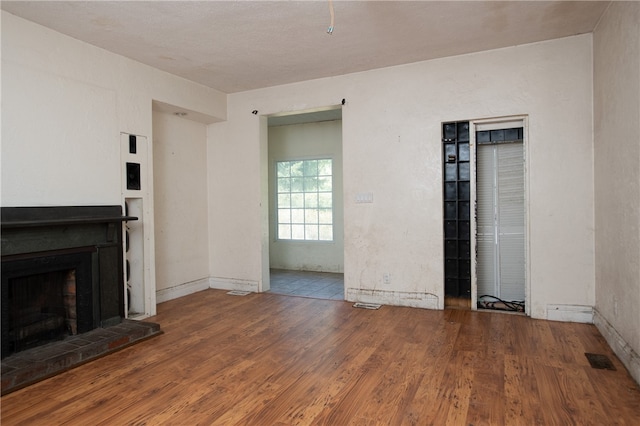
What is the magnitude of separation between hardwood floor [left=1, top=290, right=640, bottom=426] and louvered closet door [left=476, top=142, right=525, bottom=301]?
52 centimetres

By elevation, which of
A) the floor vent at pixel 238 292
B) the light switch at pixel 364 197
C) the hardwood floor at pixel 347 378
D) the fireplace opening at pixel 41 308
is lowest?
the hardwood floor at pixel 347 378

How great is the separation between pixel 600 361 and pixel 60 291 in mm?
4684

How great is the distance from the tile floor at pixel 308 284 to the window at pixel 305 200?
0.78 meters

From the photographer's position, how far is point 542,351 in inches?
127

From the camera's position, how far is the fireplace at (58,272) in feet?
10.2

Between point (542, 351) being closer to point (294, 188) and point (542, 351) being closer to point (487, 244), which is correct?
point (487, 244)

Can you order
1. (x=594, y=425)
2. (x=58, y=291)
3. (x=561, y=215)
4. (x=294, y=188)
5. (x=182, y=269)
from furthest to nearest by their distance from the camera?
(x=294, y=188), (x=182, y=269), (x=561, y=215), (x=58, y=291), (x=594, y=425)

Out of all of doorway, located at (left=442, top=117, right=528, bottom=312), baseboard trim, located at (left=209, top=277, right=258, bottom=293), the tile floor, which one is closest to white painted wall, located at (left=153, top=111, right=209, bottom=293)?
baseboard trim, located at (left=209, top=277, right=258, bottom=293)

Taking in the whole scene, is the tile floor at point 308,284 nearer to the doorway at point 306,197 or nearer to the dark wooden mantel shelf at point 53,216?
the doorway at point 306,197

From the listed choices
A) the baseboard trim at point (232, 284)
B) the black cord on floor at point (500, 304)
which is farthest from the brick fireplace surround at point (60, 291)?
the black cord on floor at point (500, 304)

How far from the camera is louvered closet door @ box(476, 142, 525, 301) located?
4465 millimetres

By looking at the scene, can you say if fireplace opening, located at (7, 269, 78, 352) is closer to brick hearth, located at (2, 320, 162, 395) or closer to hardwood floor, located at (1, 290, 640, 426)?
brick hearth, located at (2, 320, 162, 395)

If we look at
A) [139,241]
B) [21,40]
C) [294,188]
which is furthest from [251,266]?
[21,40]

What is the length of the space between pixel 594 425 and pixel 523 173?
2.91 meters
